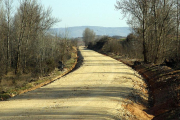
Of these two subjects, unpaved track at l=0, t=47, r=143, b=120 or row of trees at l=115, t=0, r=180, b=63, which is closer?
unpaved track at l=0, t=47, r=143, b=120

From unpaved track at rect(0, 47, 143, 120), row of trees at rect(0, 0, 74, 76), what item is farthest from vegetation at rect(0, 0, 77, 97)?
unpaved track at rect(0, 47, 143, 120)

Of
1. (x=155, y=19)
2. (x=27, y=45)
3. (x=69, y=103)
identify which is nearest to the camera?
(x=69, y=103)

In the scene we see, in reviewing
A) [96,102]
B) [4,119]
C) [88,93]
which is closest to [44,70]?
[88,93]

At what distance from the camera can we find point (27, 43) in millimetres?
27984

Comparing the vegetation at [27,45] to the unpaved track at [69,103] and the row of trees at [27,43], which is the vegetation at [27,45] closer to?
the row of trees at [27,43]

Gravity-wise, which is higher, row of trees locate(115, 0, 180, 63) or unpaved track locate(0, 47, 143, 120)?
row of trees locate(115, 0, 180, 63)

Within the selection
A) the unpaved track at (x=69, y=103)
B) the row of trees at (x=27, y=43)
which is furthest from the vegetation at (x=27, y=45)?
the unpaved track at (x=69, y=103)

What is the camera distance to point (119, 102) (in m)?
10.1

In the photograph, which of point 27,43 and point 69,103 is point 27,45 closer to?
point 27,43

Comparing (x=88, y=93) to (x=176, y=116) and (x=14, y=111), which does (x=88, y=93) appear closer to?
(x=14, y=111)

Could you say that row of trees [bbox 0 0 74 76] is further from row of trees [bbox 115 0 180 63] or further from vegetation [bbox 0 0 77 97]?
row of trees [bbox 115 0 180 63]

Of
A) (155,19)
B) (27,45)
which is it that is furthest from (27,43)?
(155,19)

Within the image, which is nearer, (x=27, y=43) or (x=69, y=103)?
(x=69, y=103)

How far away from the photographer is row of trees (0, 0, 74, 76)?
23.9 m
